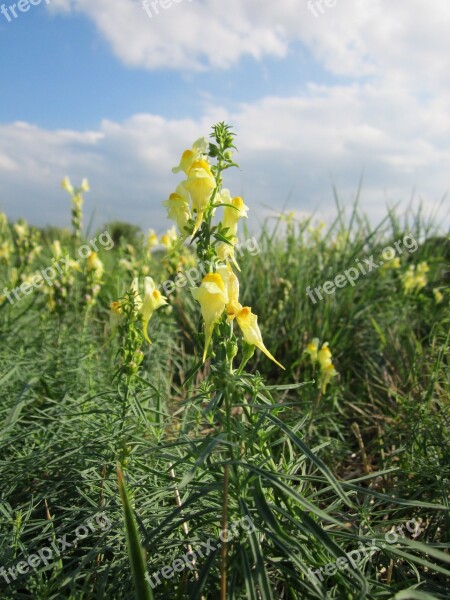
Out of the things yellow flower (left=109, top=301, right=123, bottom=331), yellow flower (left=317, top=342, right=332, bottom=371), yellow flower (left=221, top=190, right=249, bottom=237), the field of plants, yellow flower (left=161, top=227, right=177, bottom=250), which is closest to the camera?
the field of plants

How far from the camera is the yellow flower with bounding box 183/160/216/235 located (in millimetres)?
1344

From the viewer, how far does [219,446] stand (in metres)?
1.88

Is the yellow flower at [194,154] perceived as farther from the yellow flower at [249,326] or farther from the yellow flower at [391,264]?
the yellow flower at [391,264]

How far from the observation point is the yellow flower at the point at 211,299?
46.6 inches

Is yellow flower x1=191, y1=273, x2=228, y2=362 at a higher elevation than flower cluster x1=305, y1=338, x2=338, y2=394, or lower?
higher

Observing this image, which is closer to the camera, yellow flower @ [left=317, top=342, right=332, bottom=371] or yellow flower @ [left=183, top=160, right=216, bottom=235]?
yellow flower @ [left=183, top=160, right=216, bottom=235]

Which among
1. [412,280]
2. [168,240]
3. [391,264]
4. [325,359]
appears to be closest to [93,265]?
[168,240]

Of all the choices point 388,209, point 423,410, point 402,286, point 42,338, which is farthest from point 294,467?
point 388,209

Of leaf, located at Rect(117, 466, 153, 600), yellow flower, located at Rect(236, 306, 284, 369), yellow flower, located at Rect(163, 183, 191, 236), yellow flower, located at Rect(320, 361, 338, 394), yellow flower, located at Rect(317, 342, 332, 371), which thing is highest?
yellow flower, located at Rect(163, 183, 191, 236)

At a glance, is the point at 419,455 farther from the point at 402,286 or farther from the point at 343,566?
the point at 402,286

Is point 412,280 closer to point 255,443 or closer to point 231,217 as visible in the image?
point 231,217

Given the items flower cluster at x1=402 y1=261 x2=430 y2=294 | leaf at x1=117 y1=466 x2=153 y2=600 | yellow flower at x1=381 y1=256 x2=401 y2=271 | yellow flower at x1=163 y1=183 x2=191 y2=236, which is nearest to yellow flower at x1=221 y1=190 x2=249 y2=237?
yellow flower at x1=163 y1=183 x2=191 y2=236

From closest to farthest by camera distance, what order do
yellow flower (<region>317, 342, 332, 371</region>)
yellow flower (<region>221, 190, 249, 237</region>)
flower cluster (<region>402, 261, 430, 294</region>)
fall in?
1. yellow flower (<region>221, 190, 249, 237</region>)
2. yellow flower (<region>317, 342, 332, 371</region>)
3. flower cluster (<region>402, 261, 430, 294</region>)

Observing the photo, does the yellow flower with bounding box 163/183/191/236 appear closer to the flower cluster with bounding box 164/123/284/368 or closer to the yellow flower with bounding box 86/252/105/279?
the flower cluster with bounding box 164/123/284/368
